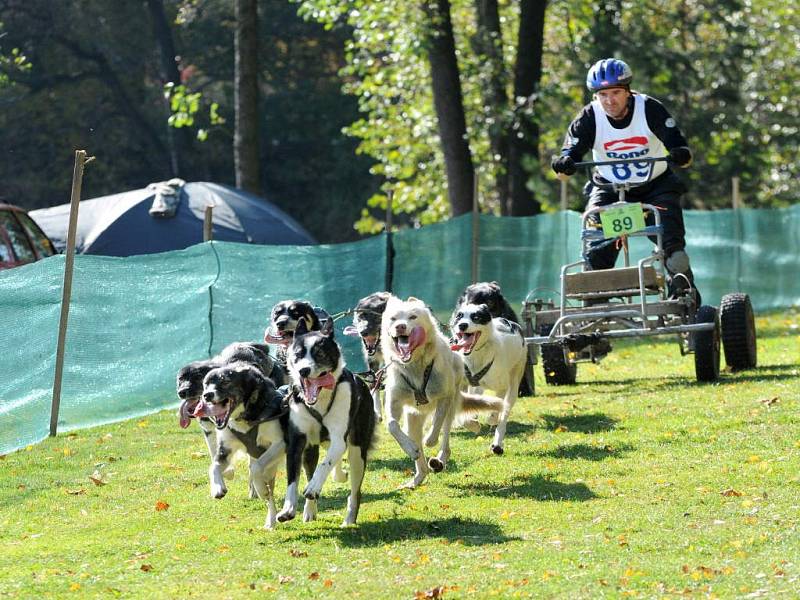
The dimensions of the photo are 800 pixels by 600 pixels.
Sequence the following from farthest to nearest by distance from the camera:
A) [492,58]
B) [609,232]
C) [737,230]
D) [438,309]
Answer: [492,58]
[737,230]
[438,309]
[609,232]

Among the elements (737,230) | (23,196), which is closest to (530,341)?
(737,230)

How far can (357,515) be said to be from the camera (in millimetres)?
8625

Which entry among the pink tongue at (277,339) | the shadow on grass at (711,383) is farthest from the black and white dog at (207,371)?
the shadow on grass at (711,383)

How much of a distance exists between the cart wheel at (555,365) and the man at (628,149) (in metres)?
1.17

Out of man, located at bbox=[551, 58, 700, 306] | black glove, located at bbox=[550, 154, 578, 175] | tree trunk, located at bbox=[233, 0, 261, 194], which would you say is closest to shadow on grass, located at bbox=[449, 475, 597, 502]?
black glove, located at bbox=[550, 154, 578, 175]

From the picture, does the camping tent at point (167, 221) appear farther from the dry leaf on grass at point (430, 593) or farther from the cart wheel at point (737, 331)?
the dry leaf on grass at point (430, 593)

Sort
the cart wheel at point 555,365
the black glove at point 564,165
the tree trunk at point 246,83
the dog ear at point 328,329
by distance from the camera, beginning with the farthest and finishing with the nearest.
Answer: the tree trunk at point 246,83 → the cart wheel at point 555,365 → the black glove at point 564,165 → the dog ear at point 328,329

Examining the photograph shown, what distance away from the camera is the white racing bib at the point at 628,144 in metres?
12.7

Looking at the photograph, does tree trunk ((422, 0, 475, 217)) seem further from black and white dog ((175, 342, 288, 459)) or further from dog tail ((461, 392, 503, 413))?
black and white dog ((175, 342, 288, 459))

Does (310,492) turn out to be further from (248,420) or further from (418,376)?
(418,376)

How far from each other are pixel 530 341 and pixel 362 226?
2017 cm

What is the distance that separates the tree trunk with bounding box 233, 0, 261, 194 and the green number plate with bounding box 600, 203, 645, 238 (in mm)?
13544

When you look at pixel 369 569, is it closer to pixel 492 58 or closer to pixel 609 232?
pixel 609 232

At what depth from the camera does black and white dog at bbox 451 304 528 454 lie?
10.6 meters
